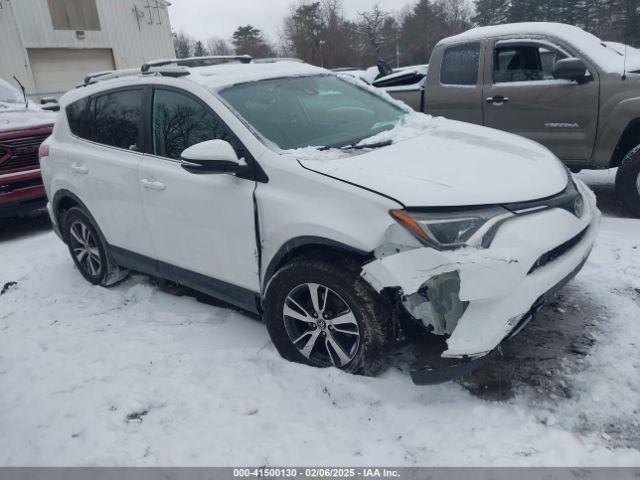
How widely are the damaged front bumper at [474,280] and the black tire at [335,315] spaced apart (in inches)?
4.9

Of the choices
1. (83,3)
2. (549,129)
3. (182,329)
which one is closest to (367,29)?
(83,3)

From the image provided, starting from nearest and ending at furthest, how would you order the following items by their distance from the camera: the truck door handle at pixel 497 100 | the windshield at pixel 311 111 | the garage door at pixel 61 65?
the windshield at pixel 311 111 < the truck door handle at pixel 497 100 < the garage door at pixel 61 65

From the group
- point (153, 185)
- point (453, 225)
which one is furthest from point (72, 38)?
point (453, 225)

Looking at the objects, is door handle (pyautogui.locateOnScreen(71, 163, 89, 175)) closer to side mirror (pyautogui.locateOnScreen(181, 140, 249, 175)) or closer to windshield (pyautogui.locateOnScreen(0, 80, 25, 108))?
side mirror (pyautogui.locateOnScreen(181, 140, 249, 175))

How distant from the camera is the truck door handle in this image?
19.0 ft

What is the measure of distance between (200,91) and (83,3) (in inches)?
885

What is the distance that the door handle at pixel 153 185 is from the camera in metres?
3.43

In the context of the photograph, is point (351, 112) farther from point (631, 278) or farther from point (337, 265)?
point (631, 278)

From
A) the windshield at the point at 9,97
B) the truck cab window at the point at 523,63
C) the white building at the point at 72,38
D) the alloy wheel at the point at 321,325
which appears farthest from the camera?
the white building at the point at 72,38

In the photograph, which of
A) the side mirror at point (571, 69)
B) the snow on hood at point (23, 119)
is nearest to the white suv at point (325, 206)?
the side mirror at point (571, 69)

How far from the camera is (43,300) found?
4332mm

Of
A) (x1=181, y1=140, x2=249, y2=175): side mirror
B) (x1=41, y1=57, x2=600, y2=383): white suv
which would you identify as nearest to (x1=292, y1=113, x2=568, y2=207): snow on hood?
(x1=41, y1=57, x2=600, y2=383): white suv

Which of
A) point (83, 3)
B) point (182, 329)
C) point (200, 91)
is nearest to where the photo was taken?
point (200, 91)

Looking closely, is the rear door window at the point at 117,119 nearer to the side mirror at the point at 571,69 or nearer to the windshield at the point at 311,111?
the windshield at the point at 311,111
